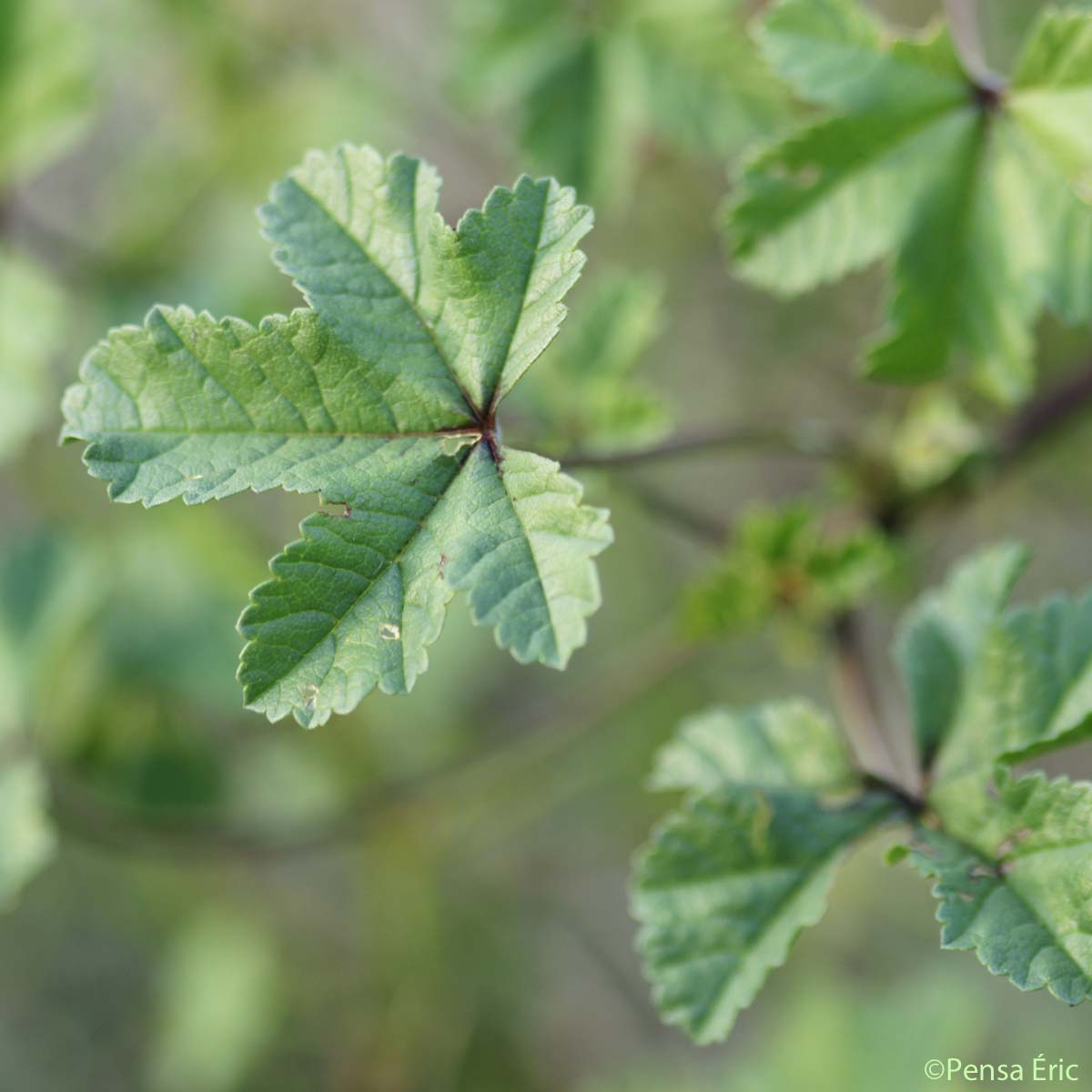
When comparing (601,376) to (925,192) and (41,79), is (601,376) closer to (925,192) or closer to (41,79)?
(925,192)

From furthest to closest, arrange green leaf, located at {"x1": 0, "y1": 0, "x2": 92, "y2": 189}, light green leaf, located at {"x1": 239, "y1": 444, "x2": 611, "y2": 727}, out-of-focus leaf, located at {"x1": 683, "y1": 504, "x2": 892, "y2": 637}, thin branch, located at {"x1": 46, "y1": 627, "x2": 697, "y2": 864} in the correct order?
thin branch, located at {"x1": 46, "y1": 627, "x2": 697, "y2": 864} → green leaf, located at {"x1": 0, "y1": 0, "x2": 92, "y2": 189} → out-of-focus leaf, located at {"x1": 683, "y1": 504, "x2": 892, "y2": 637} → light green leaf, located at {"x1": 239, "y1": 444, "x2": 611, "y2": 727}

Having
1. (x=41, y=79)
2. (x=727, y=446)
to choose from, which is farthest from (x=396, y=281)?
(x=41, y=79)

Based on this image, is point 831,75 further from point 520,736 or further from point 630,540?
point 630,540

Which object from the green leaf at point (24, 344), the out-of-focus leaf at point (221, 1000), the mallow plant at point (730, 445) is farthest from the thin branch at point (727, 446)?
the out-of-focus leaf at point (221, 1000)

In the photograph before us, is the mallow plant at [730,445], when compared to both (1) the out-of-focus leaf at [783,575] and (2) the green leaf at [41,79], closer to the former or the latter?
(1) the out-of-focus leaf at [783,575]

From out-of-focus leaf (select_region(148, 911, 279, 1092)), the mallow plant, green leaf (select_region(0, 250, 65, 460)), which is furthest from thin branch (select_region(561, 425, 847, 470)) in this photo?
out-of-focus leaf (select_region(148, 911, 279, 1092))

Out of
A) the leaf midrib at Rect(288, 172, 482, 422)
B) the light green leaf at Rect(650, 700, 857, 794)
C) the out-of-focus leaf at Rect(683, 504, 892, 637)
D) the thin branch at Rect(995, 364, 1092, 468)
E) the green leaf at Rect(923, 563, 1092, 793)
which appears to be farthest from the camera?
the thin branch at Rect(995, 364, 1092, 468)

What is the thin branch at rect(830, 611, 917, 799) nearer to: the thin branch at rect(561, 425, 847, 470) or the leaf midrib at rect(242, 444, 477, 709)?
the thin branch at rect(561, 425, 847, 470)
